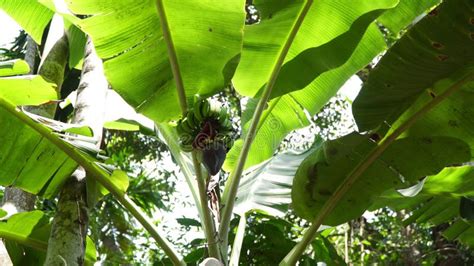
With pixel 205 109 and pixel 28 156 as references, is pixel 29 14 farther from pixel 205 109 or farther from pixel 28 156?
pixel 205 109

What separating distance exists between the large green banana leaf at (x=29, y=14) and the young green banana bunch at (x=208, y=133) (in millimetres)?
1070

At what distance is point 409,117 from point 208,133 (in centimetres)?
81

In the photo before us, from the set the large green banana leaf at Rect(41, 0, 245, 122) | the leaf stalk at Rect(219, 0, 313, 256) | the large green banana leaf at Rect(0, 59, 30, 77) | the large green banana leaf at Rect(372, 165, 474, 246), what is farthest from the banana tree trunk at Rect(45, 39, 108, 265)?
the large green banana leaf at Rect(372, 165, 474, 246)

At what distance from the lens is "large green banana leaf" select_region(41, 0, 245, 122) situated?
193 cm

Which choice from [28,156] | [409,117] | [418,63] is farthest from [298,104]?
[28,156]

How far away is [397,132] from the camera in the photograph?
216cm

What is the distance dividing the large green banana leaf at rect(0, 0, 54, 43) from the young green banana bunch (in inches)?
42.1

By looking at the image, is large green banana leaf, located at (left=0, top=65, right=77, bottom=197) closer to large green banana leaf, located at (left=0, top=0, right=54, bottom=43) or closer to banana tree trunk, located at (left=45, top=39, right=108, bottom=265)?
banana tree trunk, located at (left=45, top=39, right=108, bottom=265)

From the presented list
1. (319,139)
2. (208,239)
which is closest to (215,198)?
(208,239)

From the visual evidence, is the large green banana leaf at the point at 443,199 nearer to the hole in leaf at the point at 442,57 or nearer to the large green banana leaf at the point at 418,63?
the large green banana leaf at the point at 418,63

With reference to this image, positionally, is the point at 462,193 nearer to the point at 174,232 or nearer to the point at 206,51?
the point at 206,51

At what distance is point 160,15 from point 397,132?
1000 mm

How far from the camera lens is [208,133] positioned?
1.95 meters

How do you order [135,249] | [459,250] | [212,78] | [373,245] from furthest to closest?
[135,249] < [373,245] < [459,250] < [212,78]
